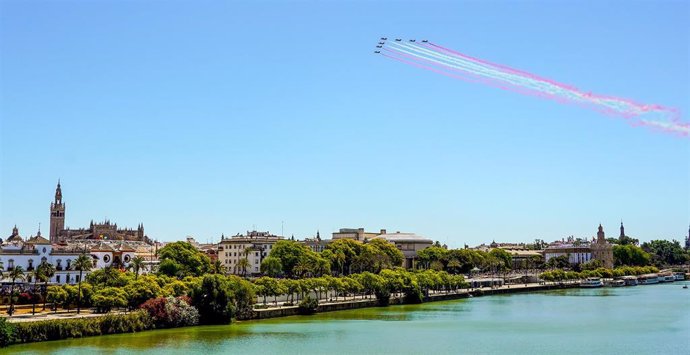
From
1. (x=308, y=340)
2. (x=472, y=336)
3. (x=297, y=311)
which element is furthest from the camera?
(x=297, y=311)

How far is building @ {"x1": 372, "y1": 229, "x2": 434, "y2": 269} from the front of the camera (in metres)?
154

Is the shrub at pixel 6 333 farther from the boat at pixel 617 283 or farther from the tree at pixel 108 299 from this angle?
the boat at pixel 617 283

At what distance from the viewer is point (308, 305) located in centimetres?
7344

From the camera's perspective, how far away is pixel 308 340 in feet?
177

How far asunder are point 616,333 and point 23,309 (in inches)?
1817

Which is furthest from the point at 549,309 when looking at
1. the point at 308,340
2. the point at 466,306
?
the point at 308,340

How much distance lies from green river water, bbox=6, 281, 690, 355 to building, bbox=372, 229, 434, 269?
233 ft

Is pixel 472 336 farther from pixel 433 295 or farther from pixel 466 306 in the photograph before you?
pixel 433 295

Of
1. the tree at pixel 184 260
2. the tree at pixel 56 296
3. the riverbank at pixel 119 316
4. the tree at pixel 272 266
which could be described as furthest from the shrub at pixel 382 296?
the tree at pixel 56 296

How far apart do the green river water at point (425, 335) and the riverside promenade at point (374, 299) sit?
5.08ft

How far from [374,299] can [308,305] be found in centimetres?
1288

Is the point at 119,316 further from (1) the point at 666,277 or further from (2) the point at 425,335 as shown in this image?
(1) the point at 666,277

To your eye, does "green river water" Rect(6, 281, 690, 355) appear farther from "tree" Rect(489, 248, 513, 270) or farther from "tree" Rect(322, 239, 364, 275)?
"tree" Rect(489, 248, 513, 270)

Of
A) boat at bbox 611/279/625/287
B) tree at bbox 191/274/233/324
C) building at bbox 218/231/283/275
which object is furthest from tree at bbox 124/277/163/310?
boat at bbox 611/279/625/287
